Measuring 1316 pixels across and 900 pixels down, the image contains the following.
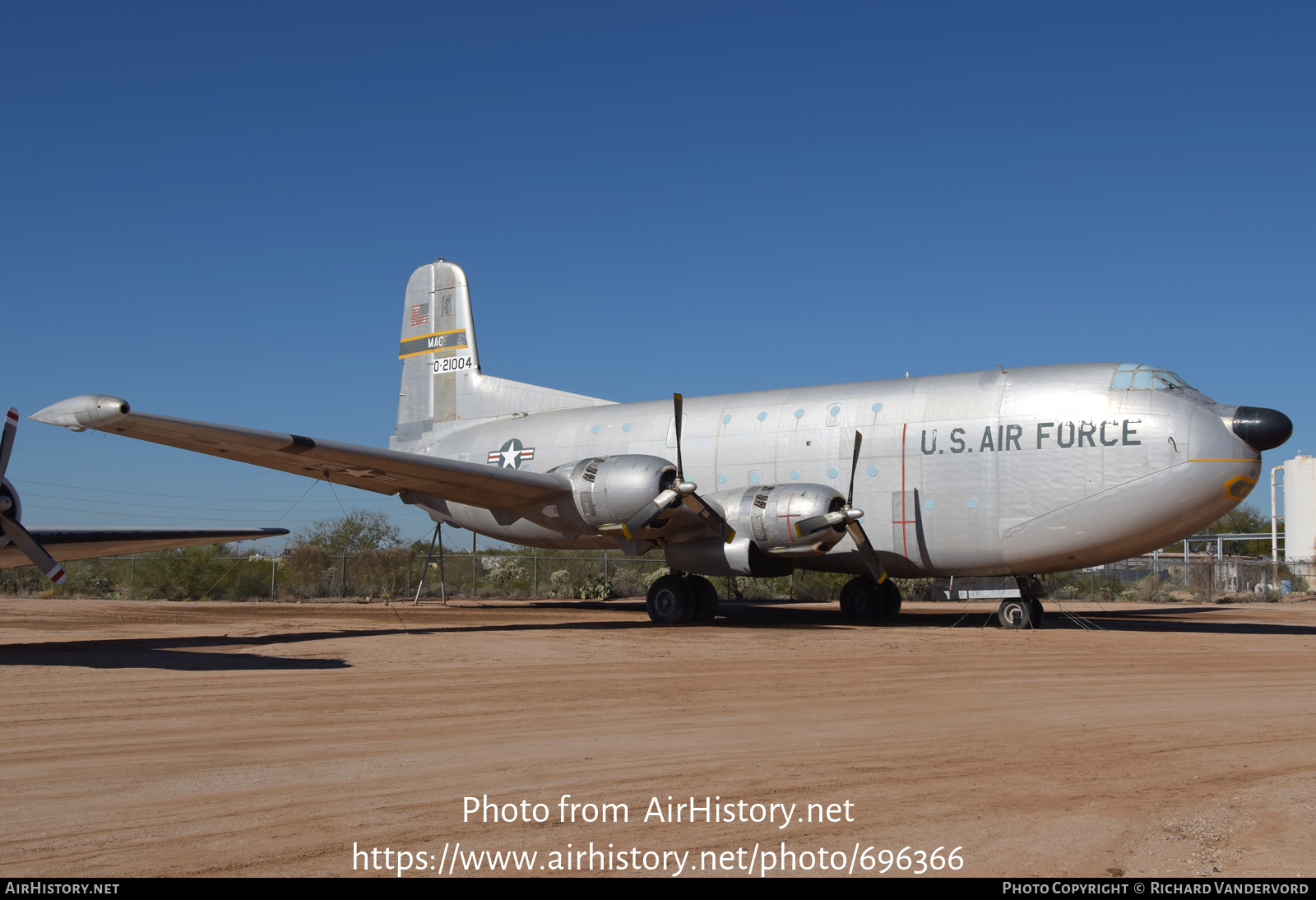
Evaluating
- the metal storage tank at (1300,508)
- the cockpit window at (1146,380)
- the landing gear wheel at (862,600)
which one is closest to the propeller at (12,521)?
the landing gear wheel at (862,600)

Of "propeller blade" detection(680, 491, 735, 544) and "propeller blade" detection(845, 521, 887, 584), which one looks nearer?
"propeller blade" detection(680, 491, 735, 544)

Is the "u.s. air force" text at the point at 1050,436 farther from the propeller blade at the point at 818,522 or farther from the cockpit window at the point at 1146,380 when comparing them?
the propeller blade at the point at 818,522

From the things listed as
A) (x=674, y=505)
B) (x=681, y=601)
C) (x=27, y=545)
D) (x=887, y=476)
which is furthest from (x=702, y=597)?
(x=27, y=545)

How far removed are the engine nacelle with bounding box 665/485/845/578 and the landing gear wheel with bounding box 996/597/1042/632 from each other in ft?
11.6

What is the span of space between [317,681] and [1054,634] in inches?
461

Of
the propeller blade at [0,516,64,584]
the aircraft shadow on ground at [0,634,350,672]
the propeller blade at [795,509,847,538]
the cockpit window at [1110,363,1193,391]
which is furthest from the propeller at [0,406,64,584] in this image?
the cockpit window at [1110,363,1193,391]

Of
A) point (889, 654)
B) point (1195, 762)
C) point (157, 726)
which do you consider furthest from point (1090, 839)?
point (889, 654)

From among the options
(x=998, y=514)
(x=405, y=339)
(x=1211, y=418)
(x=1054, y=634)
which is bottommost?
(x=1054, y=634)

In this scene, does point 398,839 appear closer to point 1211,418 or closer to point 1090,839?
point 1090,839

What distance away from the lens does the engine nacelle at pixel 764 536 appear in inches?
650

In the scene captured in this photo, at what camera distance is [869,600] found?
66.7 feet

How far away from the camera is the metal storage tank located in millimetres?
45188

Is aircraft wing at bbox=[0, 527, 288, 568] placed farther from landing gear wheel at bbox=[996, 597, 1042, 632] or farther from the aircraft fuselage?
landing gear wheel at bbox=[996, 597, 1042, 632]
